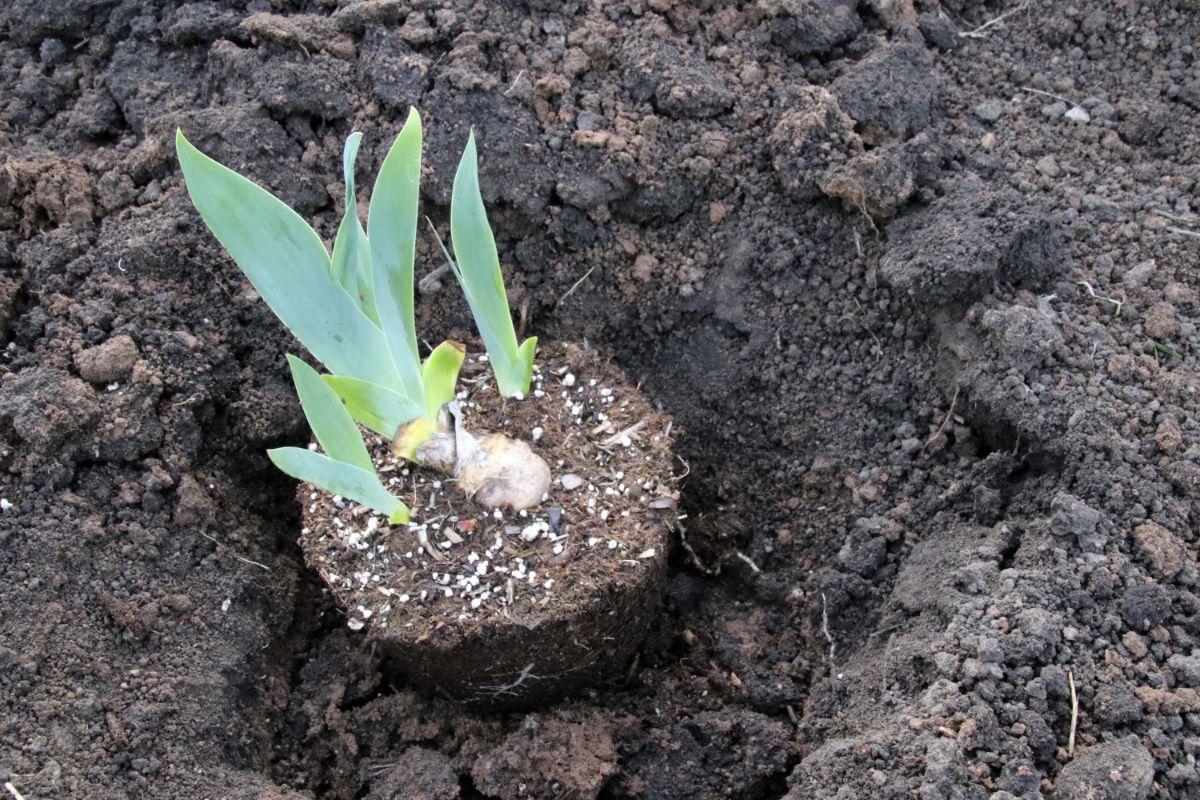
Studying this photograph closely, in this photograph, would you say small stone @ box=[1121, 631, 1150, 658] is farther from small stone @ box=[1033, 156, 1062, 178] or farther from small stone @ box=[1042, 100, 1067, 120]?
small stone @ box=[1042, 100, 1067, 120]

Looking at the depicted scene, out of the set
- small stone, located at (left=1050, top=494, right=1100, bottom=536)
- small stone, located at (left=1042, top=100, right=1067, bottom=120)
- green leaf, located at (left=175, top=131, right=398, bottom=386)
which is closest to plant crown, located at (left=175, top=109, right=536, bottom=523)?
green leaf, located at (left=175, top=131, right=398, bottom=386)

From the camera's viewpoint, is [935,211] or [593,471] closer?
[593,471]

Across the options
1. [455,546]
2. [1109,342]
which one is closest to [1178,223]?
[1109,342]

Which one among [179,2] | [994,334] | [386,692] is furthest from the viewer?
[179,2]

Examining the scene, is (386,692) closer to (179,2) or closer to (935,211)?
(935,211)

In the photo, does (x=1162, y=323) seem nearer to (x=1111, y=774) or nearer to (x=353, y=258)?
(x=1111, y=774)

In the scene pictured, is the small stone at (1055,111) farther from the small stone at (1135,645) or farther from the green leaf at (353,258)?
the green leaf at (353,258)
